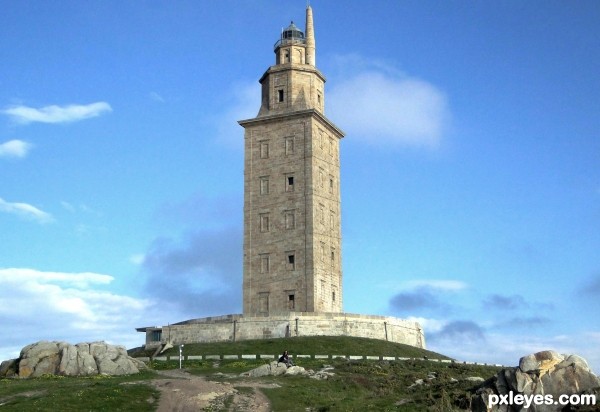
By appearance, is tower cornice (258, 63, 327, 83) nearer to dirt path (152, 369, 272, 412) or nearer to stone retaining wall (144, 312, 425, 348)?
stone retaining wall (144, 312, 425, 348)

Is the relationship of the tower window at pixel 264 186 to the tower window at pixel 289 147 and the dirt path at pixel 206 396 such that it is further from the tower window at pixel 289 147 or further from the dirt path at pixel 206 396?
the dirt path at pixel 206 396

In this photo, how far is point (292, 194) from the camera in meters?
76.2

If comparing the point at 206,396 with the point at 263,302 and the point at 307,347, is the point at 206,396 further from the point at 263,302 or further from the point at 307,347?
the point at 263,302

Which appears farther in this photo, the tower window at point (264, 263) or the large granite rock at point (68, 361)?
the tower window at point (264, 263)

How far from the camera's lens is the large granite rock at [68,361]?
52.8 metres

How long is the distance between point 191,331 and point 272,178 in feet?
53.5

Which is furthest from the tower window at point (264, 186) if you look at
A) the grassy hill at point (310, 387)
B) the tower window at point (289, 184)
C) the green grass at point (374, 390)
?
the green grass at point (374, 390)

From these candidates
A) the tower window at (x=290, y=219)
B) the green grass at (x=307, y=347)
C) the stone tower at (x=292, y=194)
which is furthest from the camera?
the tower window at (x=290, y=219)

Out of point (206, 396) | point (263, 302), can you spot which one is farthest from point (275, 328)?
point (206, 396)

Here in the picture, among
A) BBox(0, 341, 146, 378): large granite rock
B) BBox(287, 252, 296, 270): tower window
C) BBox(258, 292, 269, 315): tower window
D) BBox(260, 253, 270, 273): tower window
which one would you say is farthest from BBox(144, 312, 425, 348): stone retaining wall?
BBox(0, 341, 146, 378): large granite rock

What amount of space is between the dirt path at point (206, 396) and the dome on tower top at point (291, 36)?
44093mm

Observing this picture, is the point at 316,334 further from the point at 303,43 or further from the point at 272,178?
the point at 303,43

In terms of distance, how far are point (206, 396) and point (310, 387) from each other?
657 cm

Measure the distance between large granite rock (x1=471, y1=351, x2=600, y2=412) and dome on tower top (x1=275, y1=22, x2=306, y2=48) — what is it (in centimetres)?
5059
